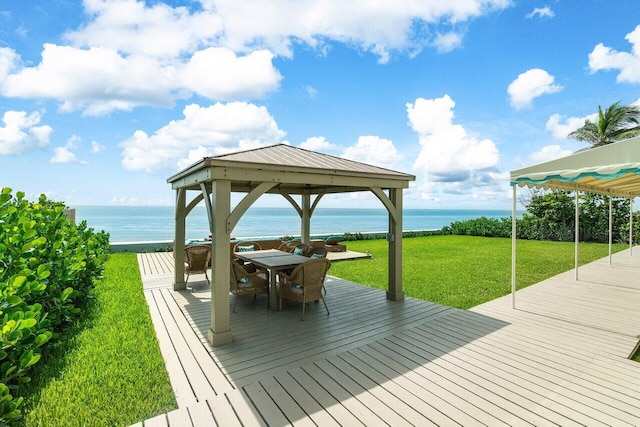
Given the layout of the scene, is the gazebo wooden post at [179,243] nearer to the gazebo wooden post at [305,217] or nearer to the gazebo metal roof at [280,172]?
the gazebo metal roof at [280,172]

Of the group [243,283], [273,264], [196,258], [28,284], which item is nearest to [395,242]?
[273,264]

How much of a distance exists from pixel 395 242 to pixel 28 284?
4.94m

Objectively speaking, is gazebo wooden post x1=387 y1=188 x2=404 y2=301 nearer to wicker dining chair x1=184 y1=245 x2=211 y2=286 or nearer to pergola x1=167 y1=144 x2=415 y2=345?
pergola x1=167 y1=144 x2=415 y2=345

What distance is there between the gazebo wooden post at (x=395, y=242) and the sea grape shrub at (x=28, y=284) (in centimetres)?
478

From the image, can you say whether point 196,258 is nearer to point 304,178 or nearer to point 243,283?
point 243,283

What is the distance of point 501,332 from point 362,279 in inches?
146

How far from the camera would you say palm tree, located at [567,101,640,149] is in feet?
59.5

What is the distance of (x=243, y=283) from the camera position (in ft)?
17.7

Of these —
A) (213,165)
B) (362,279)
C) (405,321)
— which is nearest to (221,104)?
(362,279)

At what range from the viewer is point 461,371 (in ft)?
10.5

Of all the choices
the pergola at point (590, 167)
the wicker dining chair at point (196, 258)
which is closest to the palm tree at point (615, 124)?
the pergola at point (590, 167)

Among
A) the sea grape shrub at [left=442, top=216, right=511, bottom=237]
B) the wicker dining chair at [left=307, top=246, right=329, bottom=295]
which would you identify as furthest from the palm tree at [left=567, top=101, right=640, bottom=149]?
the wicker dining chair at [left=307, top=246, right=329, bottom=295]

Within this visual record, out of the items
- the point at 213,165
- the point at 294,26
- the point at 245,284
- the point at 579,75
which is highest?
the point at 579,75

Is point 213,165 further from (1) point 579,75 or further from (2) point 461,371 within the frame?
(1) point 579,75
